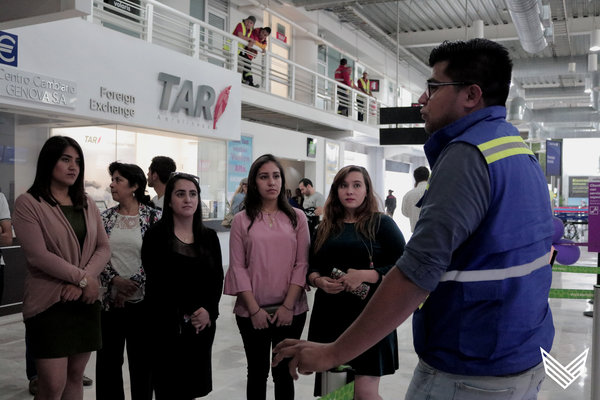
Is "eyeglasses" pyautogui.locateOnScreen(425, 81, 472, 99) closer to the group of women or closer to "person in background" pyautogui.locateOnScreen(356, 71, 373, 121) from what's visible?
the group of women

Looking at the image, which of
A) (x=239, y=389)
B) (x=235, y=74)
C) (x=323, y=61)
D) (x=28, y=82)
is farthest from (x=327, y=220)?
(x=323, y=61)

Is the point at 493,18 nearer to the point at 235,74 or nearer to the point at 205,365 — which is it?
the point at 235,74

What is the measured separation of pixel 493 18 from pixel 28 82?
1249cm

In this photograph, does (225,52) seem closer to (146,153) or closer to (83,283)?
(146,153)

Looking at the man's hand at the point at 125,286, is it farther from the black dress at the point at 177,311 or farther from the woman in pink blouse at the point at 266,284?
the woman in pink blouse at the point at 266,284

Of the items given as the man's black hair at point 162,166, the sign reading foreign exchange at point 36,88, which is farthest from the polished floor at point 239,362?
the sign reading foreign exchange at point 36,88

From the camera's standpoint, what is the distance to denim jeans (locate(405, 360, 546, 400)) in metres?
1.16

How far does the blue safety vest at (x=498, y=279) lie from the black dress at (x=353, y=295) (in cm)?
155

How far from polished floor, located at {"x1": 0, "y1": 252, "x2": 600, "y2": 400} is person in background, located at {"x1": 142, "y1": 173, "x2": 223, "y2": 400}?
3.39 ft

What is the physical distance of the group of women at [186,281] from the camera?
2643mm

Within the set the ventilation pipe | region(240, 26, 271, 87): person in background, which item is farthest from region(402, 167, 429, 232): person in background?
region(240, 26, 271, 87): person in background

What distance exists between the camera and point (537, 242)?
1.16 meters

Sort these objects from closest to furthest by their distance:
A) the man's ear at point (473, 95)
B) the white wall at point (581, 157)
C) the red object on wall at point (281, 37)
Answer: the man's ear at point (473, 95)
the red object on wall at point (281, 37)
the white wall at point (581, 157)

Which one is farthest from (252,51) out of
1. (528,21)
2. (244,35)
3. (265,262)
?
(265,262)
